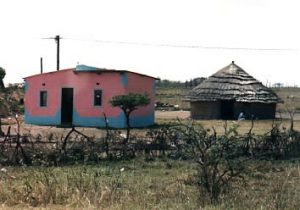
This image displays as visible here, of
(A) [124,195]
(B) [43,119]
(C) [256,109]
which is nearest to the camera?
(A) [124,195]

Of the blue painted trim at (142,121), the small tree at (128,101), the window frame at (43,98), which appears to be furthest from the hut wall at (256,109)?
the window frame at (43,98)

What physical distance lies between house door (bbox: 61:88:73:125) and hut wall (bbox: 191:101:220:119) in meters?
13.1

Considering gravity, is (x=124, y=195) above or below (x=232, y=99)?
below

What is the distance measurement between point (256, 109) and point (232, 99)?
219 cm

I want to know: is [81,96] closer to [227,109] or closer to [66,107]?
[66,107]

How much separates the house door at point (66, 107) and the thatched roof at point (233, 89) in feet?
45.4

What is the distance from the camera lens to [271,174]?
47.9ft

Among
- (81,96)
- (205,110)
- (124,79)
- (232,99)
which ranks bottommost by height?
(205,110)

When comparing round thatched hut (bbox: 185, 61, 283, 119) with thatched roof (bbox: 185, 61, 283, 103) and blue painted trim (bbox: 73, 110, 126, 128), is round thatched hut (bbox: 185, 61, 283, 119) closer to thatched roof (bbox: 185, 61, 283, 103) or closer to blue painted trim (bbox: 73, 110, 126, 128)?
thatched roof (bbox: 185, 61, 283, 103)

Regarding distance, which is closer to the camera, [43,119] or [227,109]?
[43,119]

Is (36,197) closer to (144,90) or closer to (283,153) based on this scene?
(283,153)

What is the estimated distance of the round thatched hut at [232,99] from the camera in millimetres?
48156

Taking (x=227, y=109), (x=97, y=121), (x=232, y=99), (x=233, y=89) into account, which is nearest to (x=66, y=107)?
(x=97, y=121)

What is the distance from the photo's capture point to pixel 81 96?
37.9 meters
